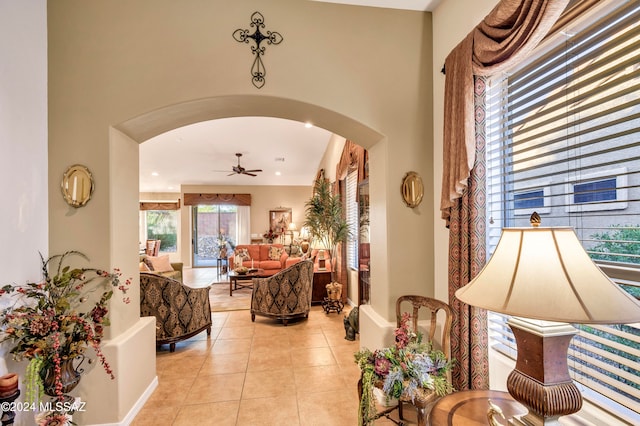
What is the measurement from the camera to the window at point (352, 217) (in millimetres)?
4992

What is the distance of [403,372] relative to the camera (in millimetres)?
1596

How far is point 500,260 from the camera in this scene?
0.99 metres

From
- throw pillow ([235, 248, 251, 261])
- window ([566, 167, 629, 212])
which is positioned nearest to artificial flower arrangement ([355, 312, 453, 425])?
window ([566, 167, 629, 212])

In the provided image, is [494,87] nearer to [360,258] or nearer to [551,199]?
[551,199]

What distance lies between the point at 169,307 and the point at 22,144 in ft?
7.34

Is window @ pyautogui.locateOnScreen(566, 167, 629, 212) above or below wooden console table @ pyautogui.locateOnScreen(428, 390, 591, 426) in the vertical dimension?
above

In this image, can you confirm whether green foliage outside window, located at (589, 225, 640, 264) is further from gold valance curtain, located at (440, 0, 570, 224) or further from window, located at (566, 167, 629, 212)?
gold valance curtain, located at (440, 0, 570, 224)

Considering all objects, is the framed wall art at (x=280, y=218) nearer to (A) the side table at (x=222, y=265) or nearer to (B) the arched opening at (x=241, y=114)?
(A) the side table at (x=222, y=265)

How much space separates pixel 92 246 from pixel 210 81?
1.48m

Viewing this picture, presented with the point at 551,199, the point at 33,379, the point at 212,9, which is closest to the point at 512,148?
the point at 551,199

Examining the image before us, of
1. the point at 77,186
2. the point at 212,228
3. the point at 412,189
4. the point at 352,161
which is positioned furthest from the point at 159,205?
the point at 412,189

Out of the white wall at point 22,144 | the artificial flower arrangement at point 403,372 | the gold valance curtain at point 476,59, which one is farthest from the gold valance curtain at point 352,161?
the white wall at point 22,144

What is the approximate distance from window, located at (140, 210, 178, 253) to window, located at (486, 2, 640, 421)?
1063 cm

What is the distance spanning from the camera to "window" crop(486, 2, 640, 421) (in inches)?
41.7
